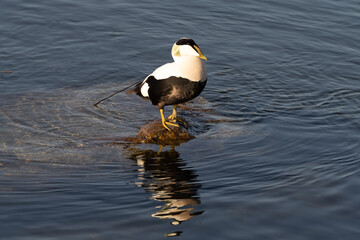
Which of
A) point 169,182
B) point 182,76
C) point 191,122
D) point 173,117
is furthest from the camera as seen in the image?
point 191,122

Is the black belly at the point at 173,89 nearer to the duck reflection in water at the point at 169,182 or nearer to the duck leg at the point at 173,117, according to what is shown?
the duck leg at the point at 173,117

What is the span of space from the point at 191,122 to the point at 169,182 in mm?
1607

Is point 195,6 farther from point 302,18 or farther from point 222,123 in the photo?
point 222,123

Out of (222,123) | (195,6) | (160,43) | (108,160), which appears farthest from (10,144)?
(195,6)

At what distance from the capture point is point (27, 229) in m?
4.66

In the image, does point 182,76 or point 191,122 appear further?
point 191,122

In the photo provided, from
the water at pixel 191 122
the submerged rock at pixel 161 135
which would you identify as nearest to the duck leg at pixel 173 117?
the submerged rock at pixel 161 135

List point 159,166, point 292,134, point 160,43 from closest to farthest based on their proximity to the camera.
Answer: point 159,166
point 292,134
point 160,43

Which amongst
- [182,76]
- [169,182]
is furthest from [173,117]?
[169,182]

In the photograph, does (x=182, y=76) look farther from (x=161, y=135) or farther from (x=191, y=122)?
(x=191, y=122)

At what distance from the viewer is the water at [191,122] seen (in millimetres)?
4938

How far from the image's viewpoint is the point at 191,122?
23.4ft

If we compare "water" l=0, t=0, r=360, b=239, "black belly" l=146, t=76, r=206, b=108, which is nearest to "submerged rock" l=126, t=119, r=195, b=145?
"water" l=0, t=0, r=360, b=239

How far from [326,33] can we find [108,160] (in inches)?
240
